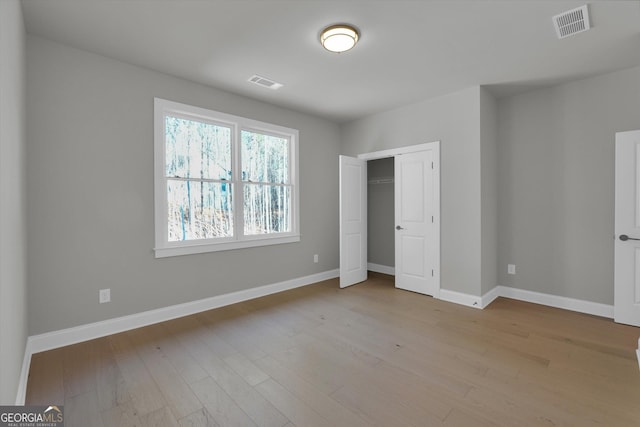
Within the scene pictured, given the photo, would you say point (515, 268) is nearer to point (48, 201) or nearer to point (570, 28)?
point (570, 28)

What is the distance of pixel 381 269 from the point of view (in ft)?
18.5

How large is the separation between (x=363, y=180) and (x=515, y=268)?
100 inches

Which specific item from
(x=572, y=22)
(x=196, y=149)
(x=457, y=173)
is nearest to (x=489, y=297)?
(x=457, y=173)

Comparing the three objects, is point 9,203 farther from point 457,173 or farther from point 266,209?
point 457,173

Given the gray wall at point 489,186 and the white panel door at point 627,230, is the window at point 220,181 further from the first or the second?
the white panel door at point 627,230

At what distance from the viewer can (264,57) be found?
289 cm

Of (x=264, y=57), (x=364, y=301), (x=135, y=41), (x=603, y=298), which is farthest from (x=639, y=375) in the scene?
(x=135, y=41)

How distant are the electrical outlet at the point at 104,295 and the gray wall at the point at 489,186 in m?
4.25

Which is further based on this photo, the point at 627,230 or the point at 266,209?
the point at 266,209

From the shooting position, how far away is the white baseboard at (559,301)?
3309mm

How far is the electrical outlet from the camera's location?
9.27 feet

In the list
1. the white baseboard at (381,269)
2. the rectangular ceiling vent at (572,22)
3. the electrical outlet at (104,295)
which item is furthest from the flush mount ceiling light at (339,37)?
the white baseboard at (381,269)

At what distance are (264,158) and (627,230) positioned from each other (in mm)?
4383

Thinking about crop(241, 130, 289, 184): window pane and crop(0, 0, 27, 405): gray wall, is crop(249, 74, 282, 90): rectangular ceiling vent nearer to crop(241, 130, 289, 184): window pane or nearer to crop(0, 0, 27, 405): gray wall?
crop(241, 130, 289, 184): window pane
